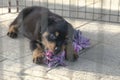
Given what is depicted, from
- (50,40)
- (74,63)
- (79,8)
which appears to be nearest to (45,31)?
(50,40)

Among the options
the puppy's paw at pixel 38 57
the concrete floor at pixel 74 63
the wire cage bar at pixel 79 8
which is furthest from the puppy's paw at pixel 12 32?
the wire cage bar at pixel 79 8

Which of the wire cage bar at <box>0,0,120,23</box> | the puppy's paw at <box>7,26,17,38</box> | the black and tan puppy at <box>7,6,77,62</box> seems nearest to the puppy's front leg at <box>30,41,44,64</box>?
the black and tan puppy at <box>7,6,77,62</box>

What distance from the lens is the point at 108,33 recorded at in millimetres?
4695

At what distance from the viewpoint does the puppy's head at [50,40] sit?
11.3ft

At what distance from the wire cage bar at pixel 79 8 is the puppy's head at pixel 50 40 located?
73.5 inches

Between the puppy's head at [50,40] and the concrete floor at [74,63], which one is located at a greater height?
the puppy's head at [50,40]

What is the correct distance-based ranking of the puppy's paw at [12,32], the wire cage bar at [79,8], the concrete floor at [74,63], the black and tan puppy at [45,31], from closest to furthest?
1. the concrete floor at [74,63]
2. the black and tan puppy at [45,31]
3. the puppy's paw at [12,32]
4. the wire cage bar at [79,8]

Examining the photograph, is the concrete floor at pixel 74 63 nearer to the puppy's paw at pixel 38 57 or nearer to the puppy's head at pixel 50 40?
the puppy's paw at pixel 38 57

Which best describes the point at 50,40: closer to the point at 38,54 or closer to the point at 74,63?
the point at 38,54

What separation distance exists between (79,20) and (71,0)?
2.94 feet

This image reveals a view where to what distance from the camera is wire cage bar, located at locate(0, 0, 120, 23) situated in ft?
17.7

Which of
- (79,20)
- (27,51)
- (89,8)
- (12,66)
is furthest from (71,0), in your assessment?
(12,66)

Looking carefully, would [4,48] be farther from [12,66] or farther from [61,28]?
[61,28]

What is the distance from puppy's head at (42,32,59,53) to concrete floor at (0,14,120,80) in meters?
0.21
